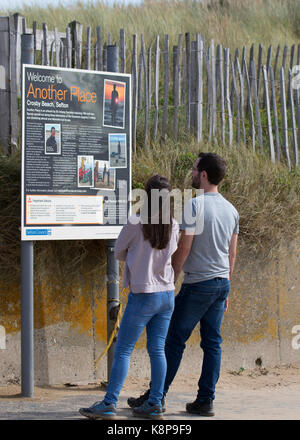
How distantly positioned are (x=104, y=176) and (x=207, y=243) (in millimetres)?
1308

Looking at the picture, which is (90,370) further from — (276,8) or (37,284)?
(276,8)

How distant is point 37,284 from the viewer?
5980 mm

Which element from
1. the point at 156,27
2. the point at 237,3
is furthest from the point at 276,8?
the point at 156,27

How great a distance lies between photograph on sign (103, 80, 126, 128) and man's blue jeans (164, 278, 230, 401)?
1.69 m

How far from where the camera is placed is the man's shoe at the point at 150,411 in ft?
15.3

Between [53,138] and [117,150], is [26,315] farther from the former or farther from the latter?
[117,150]

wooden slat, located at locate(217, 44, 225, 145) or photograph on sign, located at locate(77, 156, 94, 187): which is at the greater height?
→ wooden slat, located at locate(217, 44, 225, 145)

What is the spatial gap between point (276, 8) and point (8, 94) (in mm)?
13752

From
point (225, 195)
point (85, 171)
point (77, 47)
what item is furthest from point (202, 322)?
point (77, 47)

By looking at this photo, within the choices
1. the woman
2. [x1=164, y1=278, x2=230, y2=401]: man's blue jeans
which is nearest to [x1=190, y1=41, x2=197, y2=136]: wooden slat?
[x1=164, y1=278, x2=230, y2=401]: man's blue jeans

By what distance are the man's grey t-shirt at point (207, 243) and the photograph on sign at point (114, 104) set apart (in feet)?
4.32

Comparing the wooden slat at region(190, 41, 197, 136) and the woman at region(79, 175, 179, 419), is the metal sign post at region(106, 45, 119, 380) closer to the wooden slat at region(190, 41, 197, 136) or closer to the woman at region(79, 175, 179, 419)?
the woman at region(79, 175, 179, 419)

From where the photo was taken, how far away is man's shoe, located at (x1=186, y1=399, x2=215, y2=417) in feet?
16.5

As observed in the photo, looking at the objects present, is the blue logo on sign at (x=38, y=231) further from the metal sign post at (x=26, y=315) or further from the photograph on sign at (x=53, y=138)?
the photograph on sign at (x=53, y=138)
